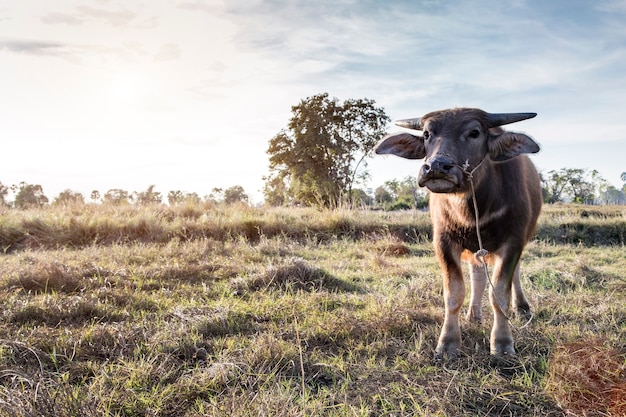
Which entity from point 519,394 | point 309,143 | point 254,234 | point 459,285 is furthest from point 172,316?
point 309,143

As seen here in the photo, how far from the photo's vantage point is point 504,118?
2934 mm

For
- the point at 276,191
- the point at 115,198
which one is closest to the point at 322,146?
the point at 276,191

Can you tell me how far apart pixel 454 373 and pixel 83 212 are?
8650 millimetres

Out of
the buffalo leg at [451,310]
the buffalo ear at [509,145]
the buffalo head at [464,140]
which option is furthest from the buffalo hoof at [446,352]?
the buffalo ear at [509,145]

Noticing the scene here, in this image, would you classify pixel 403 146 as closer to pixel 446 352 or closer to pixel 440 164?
pixel 440 164

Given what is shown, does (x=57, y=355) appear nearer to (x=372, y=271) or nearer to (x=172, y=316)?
(x=172, y=316)

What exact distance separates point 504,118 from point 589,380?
59.9 inches

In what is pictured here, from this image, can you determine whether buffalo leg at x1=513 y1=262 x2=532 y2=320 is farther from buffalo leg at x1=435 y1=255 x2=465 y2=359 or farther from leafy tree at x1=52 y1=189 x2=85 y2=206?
leafy tree at x1=52 y1=189 x2=85 y2=206

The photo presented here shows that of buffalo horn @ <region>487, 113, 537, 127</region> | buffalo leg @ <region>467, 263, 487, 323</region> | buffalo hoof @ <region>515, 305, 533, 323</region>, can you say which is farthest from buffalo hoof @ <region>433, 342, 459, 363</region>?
buffalo horn @ <region>487, 113, 537, 127</region>

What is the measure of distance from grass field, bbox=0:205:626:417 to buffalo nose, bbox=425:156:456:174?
42.0 inches

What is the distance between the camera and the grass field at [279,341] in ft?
7.19

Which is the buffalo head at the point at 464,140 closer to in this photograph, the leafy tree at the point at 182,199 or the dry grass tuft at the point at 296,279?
the dry grass tuft at the point at 296,279

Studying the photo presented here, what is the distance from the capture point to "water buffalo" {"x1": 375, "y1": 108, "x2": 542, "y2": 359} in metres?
2.87

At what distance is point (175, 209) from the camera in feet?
33.7
